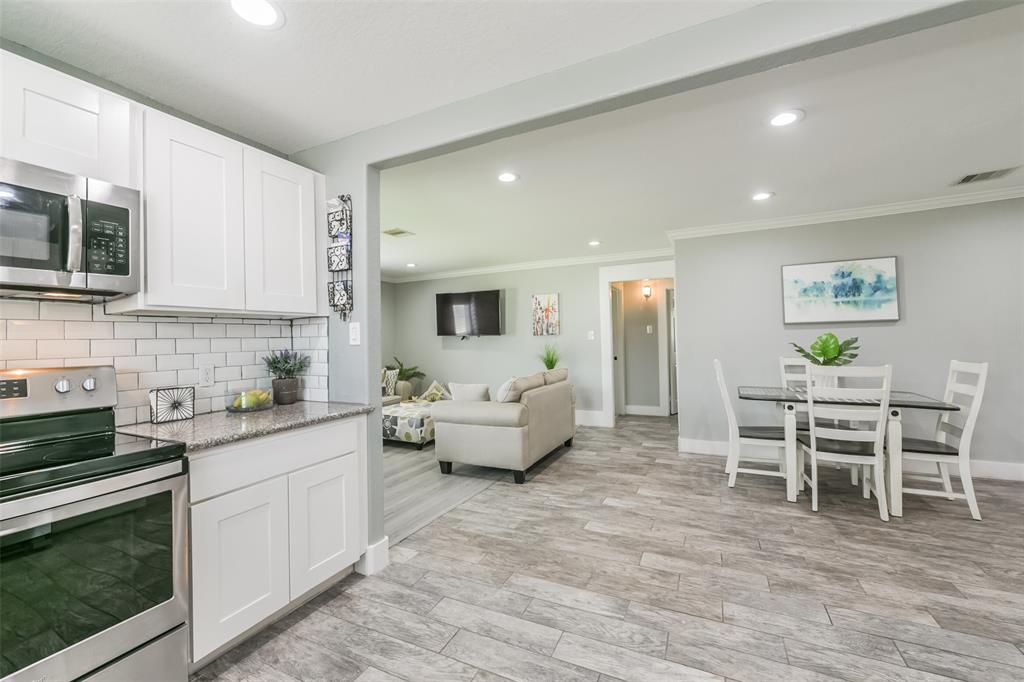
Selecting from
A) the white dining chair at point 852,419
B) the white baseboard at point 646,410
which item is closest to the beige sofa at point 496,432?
the white dining chair at point 852,419

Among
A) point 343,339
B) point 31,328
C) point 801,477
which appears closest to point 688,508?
point 801,477

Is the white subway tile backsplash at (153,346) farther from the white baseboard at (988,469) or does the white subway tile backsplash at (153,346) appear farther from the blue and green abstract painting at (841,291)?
the white baseboard at (988,469)

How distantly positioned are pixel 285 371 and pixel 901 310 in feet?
16.5

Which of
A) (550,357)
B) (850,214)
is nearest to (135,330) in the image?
(550,357)

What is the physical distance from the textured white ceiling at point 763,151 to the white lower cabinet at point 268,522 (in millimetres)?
1913

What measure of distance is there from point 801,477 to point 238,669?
3777 mm

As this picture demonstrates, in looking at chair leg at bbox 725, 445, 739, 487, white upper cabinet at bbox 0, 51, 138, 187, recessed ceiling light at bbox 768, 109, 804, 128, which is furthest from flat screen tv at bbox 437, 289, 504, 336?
white upper cabinet at bbox 0, 51, 138, 187

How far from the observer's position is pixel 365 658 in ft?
5.39

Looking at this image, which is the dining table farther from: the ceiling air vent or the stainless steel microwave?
the stainless steel microwave

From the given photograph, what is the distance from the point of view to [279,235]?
7.06 feet

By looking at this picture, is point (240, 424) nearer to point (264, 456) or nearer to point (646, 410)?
point (264, 456)

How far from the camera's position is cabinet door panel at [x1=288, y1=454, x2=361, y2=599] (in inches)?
72.9

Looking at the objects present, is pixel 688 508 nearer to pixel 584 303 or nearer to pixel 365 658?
pixel 365 658

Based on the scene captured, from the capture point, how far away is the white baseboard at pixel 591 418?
19.6 ft
